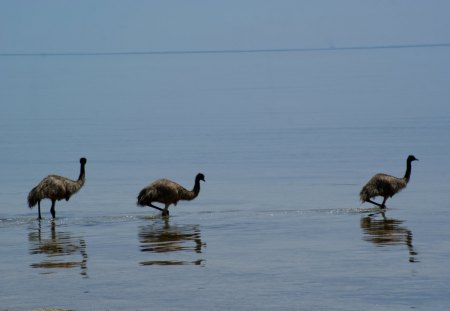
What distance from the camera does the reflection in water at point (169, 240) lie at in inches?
741

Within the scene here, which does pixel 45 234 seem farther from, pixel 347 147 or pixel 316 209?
pixel 347 147

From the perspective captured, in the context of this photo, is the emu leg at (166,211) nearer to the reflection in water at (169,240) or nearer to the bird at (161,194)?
the bird at (161,194)

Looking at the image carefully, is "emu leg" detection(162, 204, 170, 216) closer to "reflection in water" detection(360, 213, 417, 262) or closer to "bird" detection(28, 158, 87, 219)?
"bird" detection(28, 158, 87, 219)

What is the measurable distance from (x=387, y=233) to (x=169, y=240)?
3.94 meters

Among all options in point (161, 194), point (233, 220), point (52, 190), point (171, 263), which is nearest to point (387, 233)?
point (233, 220)

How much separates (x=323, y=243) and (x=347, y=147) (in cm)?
2260

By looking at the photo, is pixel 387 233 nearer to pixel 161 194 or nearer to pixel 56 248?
pixel 56 248

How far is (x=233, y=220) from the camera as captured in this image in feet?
80.7

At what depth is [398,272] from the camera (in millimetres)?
17188

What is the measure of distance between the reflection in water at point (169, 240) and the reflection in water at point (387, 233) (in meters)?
3.05

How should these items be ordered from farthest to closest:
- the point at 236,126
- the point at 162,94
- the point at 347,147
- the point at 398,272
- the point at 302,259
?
the point at 162,94 → the point at 236,126 → the point at 347,147 → the point at 302,259 → the point at 398,272

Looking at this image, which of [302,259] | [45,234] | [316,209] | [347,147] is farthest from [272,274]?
[347,147]

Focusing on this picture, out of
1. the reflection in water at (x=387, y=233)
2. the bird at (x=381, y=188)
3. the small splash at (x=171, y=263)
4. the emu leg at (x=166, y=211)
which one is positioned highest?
the bird at (x=381, y=188)

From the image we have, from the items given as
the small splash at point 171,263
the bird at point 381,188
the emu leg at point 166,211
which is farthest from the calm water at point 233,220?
the emu leg at point 166,211
